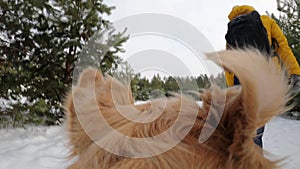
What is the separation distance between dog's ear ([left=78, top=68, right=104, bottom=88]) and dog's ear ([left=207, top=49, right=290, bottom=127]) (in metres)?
0.59

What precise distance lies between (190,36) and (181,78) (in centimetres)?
19

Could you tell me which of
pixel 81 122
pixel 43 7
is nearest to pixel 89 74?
pixel 81 122

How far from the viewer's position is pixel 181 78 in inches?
49.8

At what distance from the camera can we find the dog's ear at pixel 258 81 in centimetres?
78

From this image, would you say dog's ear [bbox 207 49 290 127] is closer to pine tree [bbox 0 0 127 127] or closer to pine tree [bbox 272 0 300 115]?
pine tree [bbox 0 0 127 127]

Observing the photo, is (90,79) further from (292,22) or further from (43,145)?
(292,22)

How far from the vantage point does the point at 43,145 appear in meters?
6.20

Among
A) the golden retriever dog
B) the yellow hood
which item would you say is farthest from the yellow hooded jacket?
the golden retriever dog

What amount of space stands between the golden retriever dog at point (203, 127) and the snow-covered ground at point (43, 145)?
10.7 feet

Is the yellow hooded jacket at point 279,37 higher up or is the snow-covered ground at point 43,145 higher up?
the yellow hooded jacket at point 279,37

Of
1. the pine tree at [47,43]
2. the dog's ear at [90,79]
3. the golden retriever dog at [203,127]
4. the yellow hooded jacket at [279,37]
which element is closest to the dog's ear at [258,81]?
the golden retriever dog at [203,127]

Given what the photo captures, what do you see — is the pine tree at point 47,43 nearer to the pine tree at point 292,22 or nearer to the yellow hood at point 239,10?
the yellow hood at point 239,10

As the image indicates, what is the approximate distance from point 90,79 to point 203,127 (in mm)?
553

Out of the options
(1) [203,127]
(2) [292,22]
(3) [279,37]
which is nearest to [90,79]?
(1) [203,127]
